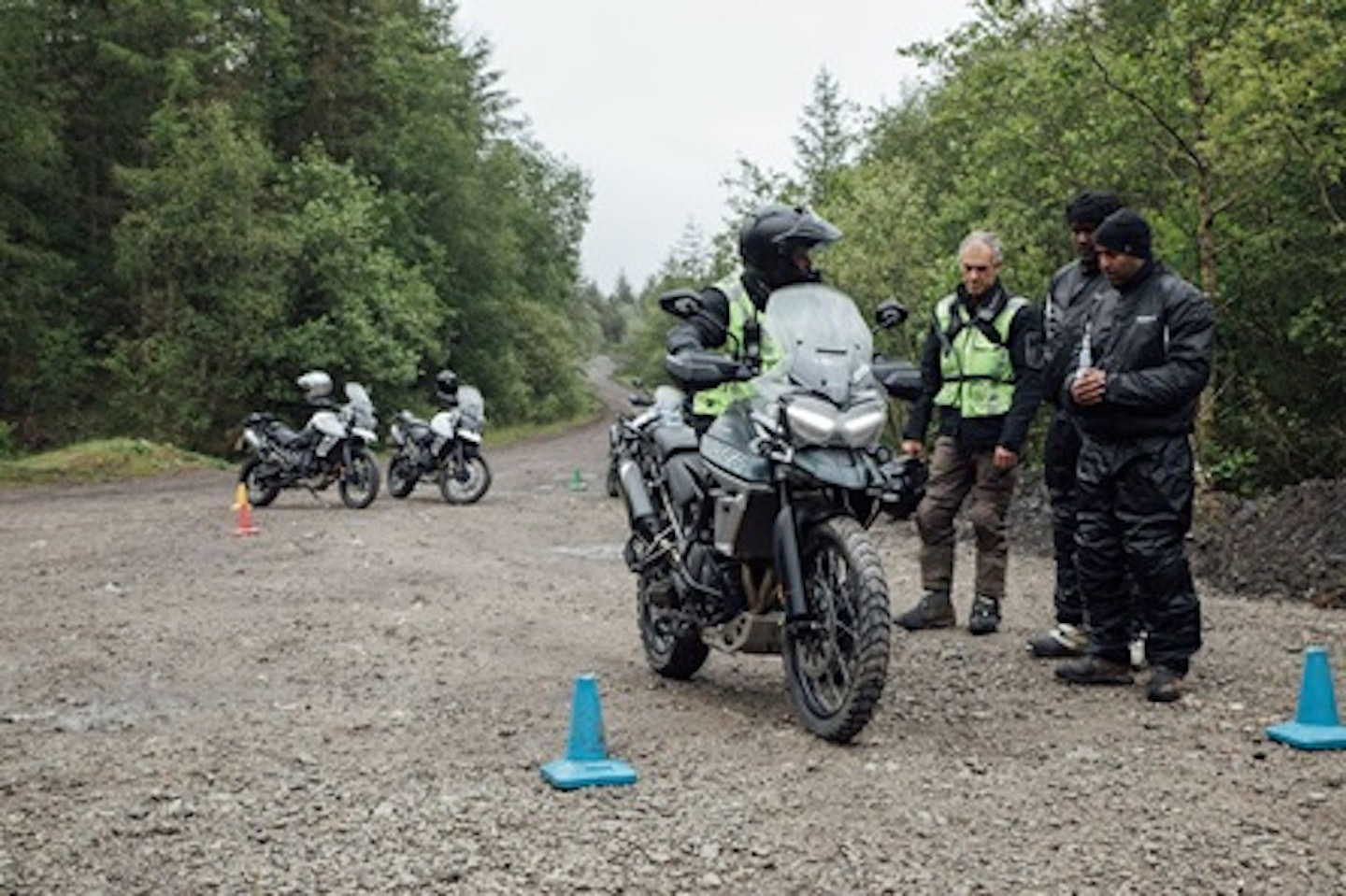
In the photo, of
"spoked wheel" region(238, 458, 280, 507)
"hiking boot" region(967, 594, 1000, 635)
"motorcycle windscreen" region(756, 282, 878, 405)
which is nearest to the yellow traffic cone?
"spoked wheel" region(238, 458, 280, 507)

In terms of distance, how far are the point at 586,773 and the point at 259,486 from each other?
1273 centimetres

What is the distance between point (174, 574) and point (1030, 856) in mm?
7724

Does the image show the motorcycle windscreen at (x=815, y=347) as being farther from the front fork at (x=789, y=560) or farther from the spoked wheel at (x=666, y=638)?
the spoked wheel at (x=666, y=638)

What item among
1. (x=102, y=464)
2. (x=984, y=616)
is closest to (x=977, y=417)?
(x=984, y=616)

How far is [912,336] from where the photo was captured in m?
17.8

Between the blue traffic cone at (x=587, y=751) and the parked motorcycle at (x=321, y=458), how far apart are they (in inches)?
458

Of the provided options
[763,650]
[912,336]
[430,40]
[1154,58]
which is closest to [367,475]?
[912,336]

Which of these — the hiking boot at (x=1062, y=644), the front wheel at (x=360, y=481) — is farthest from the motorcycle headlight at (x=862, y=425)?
the front wheel at (x=360, y=481)

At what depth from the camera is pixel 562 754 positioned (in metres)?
4.82

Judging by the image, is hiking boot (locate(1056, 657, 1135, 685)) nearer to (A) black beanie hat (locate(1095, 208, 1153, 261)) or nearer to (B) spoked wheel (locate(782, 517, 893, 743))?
(B) spoked wheel (locate(782, 517, 893, 743))

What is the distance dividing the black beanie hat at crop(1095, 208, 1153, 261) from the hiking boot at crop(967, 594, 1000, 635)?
2414mm

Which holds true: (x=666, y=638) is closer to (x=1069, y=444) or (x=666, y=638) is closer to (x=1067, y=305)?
(x=1069, y=444)

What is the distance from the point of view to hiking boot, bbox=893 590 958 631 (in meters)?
7.75

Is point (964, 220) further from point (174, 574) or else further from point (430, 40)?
point (430, 40)
